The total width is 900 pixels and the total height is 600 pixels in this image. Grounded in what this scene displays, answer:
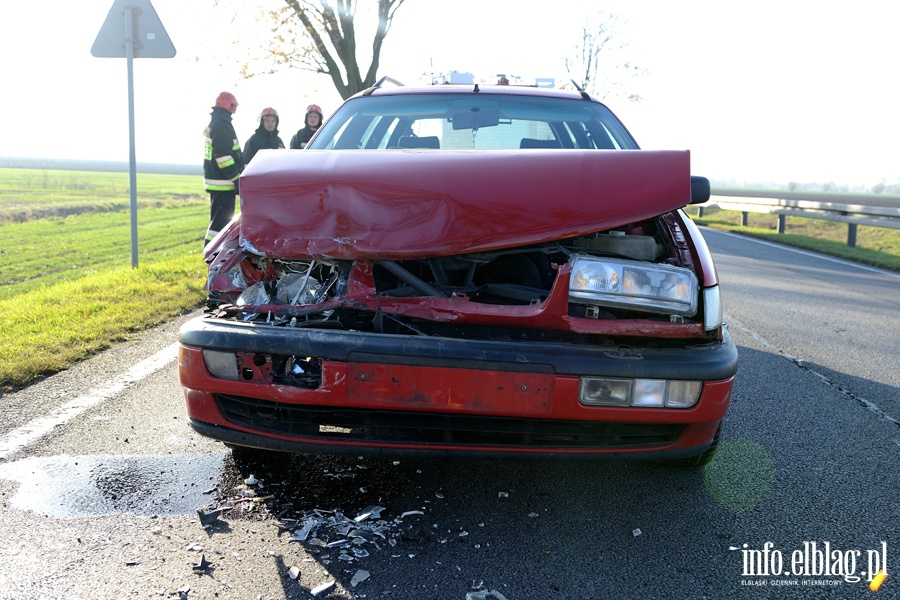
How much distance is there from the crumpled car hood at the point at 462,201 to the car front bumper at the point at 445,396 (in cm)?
39

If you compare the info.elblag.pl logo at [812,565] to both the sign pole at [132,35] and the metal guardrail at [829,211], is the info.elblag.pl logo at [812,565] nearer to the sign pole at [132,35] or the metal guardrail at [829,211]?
the sign pole at [132,35]

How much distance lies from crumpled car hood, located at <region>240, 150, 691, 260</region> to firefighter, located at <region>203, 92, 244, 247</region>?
5.40 metres

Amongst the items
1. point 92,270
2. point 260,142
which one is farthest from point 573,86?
point 92,270

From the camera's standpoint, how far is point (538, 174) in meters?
2.56

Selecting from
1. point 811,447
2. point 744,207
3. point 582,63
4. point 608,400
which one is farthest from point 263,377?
point 582,63

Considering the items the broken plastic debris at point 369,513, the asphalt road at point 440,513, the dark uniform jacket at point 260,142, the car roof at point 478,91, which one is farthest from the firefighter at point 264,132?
the broken plastic debris at point 369,513

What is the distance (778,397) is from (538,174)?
2.32m

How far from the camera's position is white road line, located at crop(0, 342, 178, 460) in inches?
123

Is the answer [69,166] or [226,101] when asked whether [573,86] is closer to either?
[226,101]

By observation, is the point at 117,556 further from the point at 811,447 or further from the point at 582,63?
the point at 582,63

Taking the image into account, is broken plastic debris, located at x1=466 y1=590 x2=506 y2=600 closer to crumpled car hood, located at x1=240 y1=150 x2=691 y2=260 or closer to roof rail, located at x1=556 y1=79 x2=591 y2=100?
crumpled car hood, located at x1=240 y1=150 x2=691 y2=260

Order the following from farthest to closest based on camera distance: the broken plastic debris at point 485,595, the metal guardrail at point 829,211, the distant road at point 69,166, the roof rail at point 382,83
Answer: the distant road at point 69,166
the metal guardrail at point 829,211
the roof rail at point 382,83
the broken plastic debris at point 485,595

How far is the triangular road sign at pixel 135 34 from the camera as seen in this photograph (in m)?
7.30

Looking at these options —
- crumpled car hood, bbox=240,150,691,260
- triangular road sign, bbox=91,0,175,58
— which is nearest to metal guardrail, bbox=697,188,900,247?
triangular road sign, bbox=91,0,175,58
